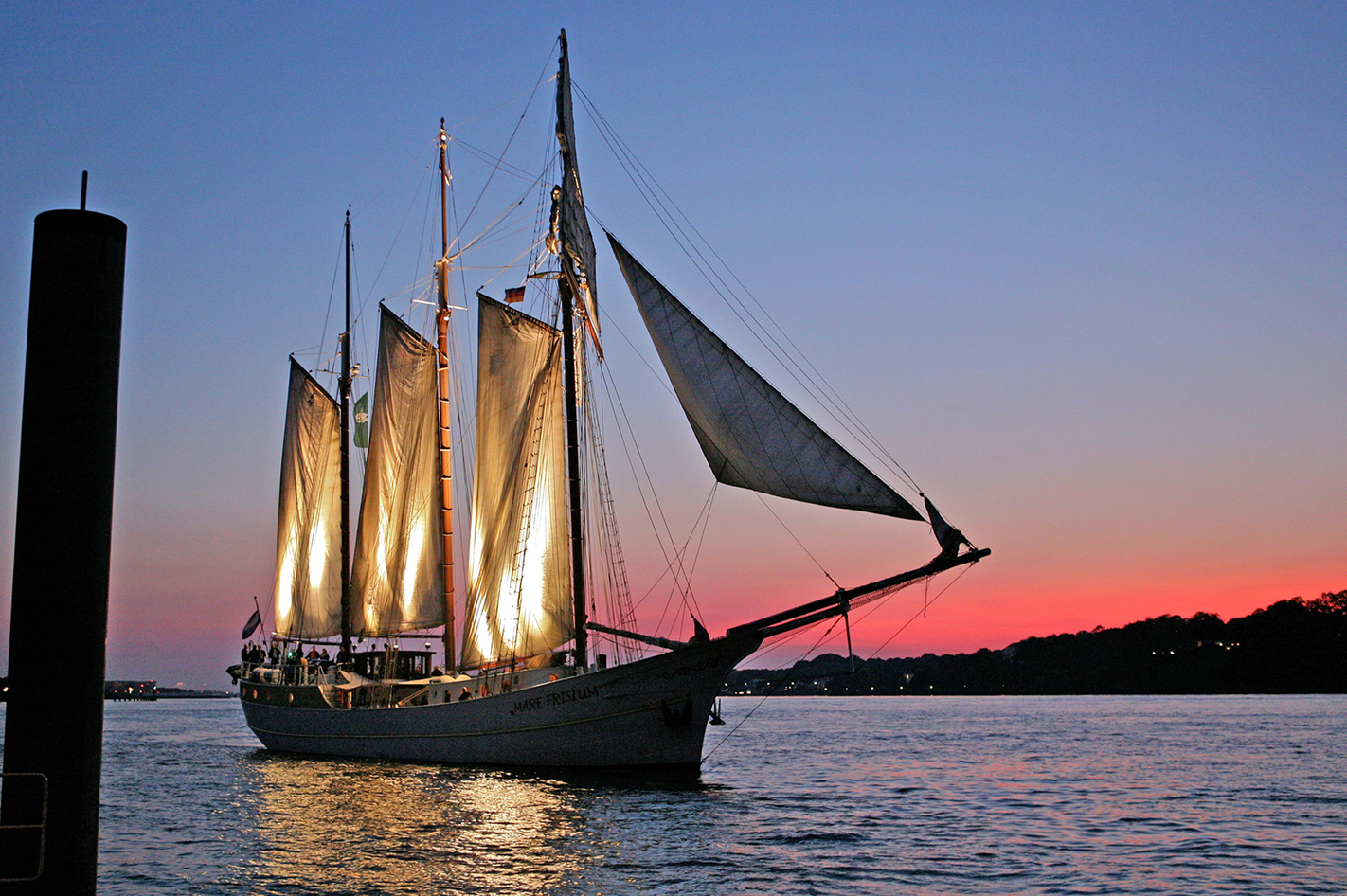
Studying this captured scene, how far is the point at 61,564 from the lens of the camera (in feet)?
21.0

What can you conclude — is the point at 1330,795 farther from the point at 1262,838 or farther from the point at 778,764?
the point at 778,764

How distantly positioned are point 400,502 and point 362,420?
24.5 feet

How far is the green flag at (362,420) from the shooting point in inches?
2047

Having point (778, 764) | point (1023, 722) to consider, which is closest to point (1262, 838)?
point (778, 764)

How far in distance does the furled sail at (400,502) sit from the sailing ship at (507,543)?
88mm

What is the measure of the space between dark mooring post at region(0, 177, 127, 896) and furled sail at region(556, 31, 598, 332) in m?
31.3

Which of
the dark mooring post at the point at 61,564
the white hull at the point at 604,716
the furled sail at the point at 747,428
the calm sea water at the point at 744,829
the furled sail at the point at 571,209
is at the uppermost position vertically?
the furled sail at the point at 571,209

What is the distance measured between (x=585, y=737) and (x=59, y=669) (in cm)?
2790

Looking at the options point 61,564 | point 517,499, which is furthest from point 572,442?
point 61,564

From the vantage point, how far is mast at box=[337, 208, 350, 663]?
50.2m

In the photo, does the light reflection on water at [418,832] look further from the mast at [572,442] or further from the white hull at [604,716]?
the mast at [572,442]

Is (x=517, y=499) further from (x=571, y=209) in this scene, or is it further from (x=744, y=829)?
(x=744, y=829)

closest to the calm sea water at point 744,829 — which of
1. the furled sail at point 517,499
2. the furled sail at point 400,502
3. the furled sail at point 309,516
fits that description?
the furled sail at point 517,499

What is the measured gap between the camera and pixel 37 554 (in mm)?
6391
